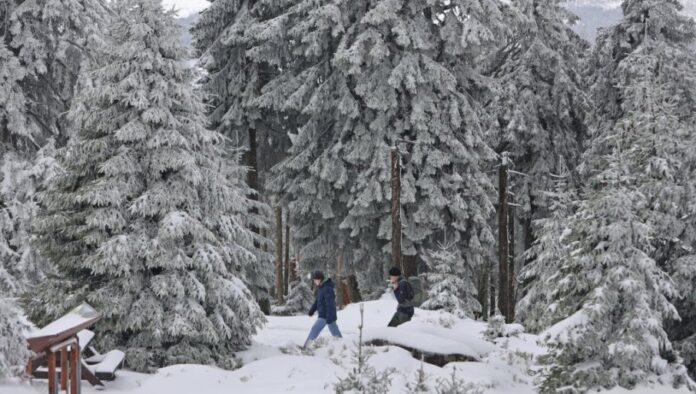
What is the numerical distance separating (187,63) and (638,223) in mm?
9108

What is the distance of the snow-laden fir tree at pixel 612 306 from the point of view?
10891mm

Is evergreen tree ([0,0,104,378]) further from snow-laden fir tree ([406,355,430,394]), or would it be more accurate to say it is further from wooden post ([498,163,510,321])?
wooden post ([498,163,510,321])

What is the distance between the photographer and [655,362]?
10.8 meters

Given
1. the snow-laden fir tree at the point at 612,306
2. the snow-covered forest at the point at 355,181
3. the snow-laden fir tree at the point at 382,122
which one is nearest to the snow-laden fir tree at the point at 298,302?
the snow-covered forest at the point at 355,181

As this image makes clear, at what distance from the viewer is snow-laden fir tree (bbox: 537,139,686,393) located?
10.9 meters

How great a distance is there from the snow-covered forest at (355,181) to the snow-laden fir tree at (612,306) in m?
0.04

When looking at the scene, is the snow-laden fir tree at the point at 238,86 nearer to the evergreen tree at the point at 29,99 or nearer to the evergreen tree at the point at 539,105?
the evergreen tree at the point at 29,99

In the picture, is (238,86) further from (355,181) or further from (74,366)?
(74,366)

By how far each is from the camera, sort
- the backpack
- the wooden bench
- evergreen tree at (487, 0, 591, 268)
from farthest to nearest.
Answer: evergreen tree at (487, 0, 591, 268), the backpack, the wooden bench

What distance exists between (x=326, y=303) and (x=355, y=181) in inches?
344

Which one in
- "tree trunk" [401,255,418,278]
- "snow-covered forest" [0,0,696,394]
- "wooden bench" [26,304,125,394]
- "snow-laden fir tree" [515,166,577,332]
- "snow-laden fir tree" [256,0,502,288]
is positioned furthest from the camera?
"tree trunk" [401,255,418,278]

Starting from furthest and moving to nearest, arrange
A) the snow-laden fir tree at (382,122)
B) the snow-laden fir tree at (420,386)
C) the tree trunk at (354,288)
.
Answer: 1. the tree trunk at (354,288)
2. the snow-laden fir tree at (382,122)
3. the snow-laden fir tree at (420,386)

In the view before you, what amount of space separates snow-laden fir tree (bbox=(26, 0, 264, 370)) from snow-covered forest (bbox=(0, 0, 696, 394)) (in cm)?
5

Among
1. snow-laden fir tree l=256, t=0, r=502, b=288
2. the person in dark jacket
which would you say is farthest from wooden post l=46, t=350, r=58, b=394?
snow-laden fir tree l=256, t=0, r=502, b=288
